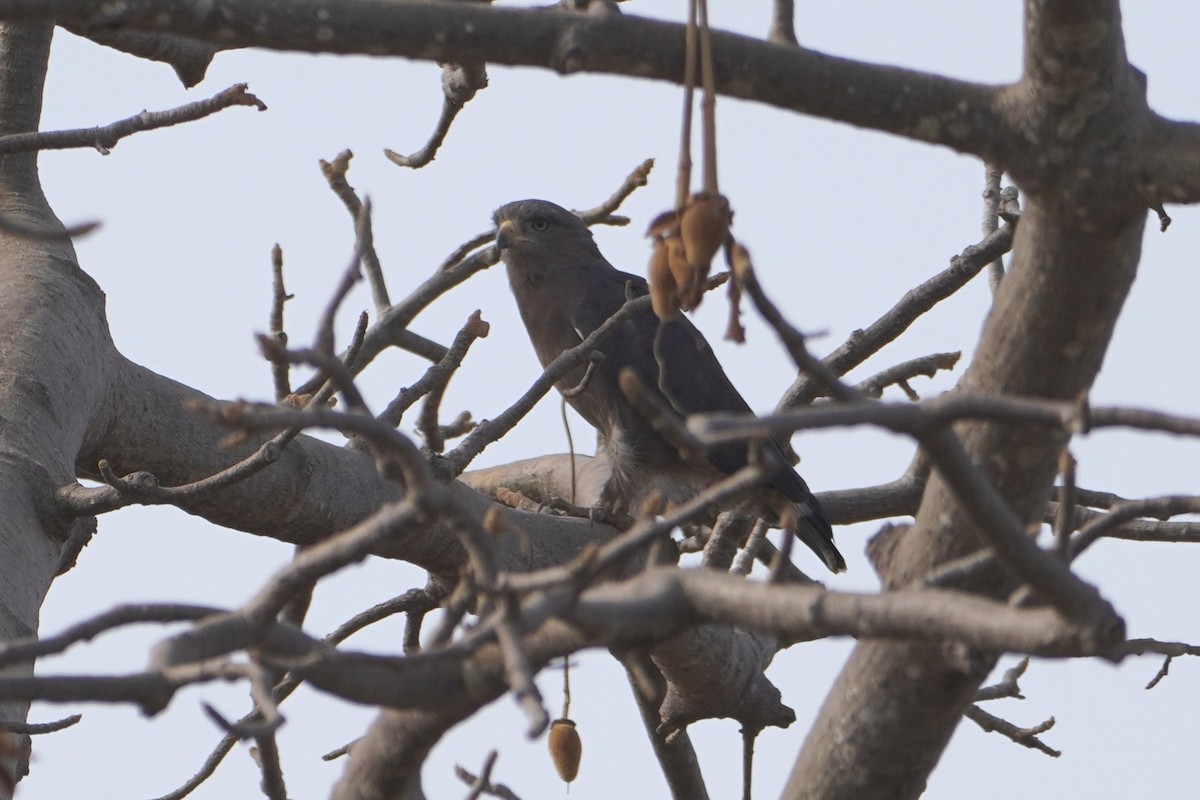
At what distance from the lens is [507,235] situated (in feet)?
19.4

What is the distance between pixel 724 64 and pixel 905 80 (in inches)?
10.0

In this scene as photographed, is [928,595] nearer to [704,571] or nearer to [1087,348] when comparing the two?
[704,571]

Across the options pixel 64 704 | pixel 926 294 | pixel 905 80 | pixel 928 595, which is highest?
pixel 926 294

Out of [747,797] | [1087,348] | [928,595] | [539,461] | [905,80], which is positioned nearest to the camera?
[928,595]

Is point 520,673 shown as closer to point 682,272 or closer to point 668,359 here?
point 682,272

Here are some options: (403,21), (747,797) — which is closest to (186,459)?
(747,797)

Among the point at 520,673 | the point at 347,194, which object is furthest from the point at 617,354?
the point at 520,673

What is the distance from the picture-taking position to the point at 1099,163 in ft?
6.44

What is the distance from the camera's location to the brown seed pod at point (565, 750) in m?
2.66

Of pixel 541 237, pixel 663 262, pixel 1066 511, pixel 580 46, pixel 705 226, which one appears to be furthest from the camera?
pixel 541 237

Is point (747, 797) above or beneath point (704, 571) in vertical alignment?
above

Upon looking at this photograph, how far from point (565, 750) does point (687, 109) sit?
4.44 ft

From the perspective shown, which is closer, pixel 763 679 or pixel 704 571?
pixel 704 571

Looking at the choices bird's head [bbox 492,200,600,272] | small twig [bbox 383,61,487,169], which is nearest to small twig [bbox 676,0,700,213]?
small twig [bbox 383,61,487,169]
